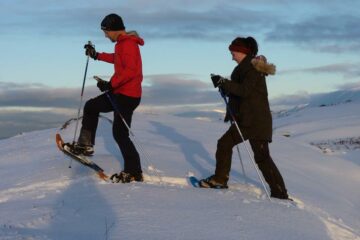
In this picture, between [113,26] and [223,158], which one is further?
[223,158]

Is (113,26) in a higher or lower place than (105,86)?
higher

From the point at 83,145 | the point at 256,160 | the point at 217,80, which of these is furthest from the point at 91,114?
the point at 256,160

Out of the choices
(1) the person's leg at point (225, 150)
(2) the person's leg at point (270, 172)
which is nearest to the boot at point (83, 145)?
(1) the person's leg at point (225, 150)

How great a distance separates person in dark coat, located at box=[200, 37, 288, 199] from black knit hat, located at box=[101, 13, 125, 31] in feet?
4.90

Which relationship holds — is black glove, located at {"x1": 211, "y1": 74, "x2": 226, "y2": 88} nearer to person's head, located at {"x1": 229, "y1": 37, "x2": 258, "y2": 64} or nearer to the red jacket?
person's head, located at {"x1": 229, "y1": 37, "x2": 258, "y2": 64}

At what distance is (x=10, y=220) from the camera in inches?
256

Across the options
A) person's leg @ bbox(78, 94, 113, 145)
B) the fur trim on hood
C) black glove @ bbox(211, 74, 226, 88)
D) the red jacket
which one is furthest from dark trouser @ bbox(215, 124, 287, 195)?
person's leg @ bbox(78, 94, 113, 145)

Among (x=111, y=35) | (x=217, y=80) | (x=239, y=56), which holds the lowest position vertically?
(x=217, y=80)

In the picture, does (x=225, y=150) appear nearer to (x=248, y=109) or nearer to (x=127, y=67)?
(x=248, y=109)

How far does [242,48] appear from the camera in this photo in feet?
27.1

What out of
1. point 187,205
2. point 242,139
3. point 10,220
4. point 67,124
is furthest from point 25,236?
point 67,124

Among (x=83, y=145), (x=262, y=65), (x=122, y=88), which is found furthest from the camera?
(x=83, y=145)

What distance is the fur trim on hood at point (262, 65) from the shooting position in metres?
8.00

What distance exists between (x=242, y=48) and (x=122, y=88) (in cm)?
177
